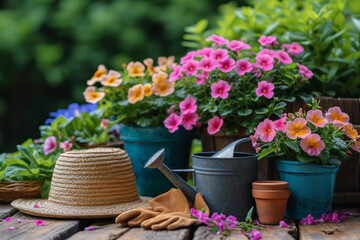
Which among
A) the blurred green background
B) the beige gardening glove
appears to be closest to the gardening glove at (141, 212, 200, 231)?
the beige gardening glove

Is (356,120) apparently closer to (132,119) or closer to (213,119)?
(213,119)

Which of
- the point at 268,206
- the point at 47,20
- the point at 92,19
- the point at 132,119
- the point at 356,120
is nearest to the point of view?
the point at 268,206

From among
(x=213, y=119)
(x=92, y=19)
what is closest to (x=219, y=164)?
(x=213, y=119)

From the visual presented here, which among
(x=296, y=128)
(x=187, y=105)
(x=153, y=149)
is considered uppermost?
(x=187, y=105)

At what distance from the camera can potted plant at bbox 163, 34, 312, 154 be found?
6.73 feet

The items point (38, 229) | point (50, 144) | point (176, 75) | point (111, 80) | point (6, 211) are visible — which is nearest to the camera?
point (38, 229)

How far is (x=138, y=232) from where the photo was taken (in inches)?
62.8

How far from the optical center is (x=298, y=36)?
245 centimetres

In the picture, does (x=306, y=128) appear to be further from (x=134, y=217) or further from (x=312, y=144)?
(x=134, y=217)

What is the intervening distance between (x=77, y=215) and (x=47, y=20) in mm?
4339

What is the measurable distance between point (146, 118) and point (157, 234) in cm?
86

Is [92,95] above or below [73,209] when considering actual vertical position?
above

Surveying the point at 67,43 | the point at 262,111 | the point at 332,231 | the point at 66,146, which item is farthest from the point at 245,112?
the point at 67,43

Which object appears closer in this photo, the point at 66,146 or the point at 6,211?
the point at 6,211
